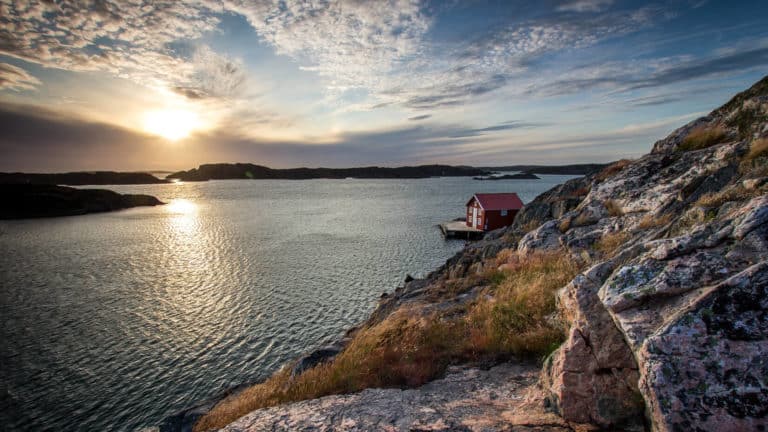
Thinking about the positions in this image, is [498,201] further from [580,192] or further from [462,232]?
[580,192]

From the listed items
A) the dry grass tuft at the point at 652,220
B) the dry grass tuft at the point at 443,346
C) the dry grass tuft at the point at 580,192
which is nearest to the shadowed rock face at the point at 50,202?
→ the dry grass tuft at the point at 443,346

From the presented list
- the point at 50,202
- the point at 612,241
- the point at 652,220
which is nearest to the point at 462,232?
the point at 612,241

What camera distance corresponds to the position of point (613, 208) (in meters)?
15.7

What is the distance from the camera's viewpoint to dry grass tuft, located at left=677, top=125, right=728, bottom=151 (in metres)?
14.9

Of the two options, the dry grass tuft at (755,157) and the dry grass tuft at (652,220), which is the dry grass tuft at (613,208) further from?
the dry grass tuft at (755,157)

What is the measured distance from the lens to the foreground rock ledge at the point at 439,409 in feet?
16.8

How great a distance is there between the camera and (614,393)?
452cm

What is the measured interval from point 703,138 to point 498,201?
128 feet

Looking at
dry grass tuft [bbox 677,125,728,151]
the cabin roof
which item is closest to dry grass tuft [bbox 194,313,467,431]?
dry grass tuft [bbox 677,125,728,151]

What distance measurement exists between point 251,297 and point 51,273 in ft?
85.0

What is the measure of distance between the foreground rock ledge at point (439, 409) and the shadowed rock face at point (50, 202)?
122m

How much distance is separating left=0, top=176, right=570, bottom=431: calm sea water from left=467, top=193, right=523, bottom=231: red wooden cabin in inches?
293

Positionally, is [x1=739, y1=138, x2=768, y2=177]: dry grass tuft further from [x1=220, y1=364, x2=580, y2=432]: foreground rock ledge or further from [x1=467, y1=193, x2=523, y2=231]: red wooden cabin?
[x1=467, y1=193, x2=523, y2=231]: red wooden cabin

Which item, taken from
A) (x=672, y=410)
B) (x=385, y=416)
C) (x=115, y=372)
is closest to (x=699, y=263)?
(x=672, y=410)
